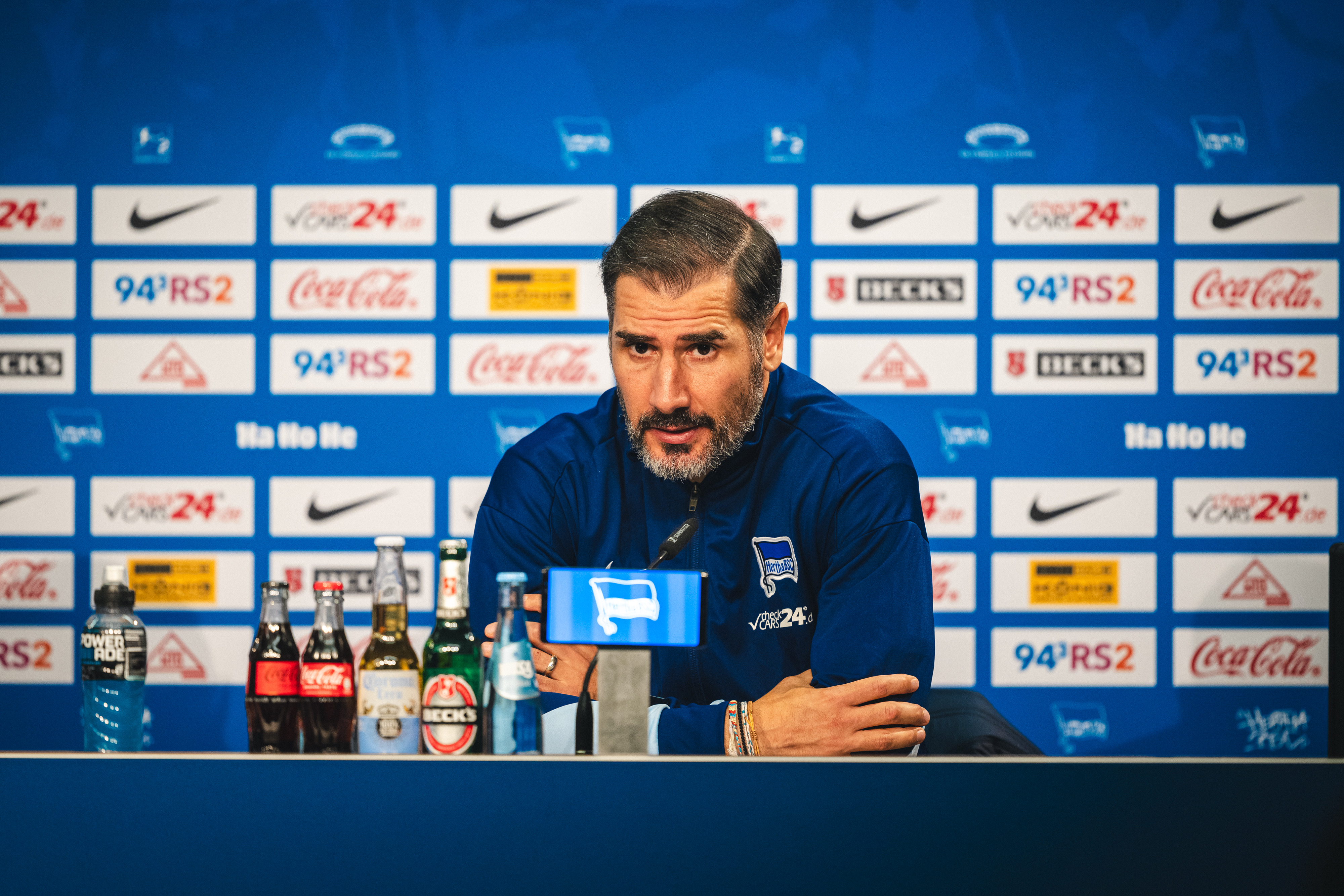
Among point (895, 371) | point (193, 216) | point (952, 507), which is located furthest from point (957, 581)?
point (193, 216)

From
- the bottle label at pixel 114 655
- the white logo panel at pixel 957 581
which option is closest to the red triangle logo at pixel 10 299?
the bottle label at pixel 114 655

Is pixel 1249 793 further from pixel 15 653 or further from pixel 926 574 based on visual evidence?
pixel 15 653

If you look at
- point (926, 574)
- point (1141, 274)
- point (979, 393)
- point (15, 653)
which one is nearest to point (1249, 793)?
point (926, 574)

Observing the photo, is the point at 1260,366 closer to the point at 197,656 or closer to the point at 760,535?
the point at 760,535

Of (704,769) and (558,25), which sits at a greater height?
(558,25)

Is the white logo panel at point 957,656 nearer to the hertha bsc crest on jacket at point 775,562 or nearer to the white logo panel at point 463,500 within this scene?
the white logo panel at point 463,500

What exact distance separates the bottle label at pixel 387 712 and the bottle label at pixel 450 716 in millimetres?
44

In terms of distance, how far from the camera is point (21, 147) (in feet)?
9.71

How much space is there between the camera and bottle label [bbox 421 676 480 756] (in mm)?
937

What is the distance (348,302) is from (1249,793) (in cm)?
273

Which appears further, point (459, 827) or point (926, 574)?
point (926, 574)

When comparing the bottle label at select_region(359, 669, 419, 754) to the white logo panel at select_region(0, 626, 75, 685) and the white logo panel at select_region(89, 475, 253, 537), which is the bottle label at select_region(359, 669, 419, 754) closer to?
the white logo panel at select_region(89, 475, 253, 537)

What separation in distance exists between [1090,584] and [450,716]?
8.12 feet

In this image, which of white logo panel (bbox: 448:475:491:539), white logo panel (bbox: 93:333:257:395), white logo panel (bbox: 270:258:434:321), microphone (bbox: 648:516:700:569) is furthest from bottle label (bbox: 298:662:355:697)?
white logo panel (bbox: 93:333:257:395)
